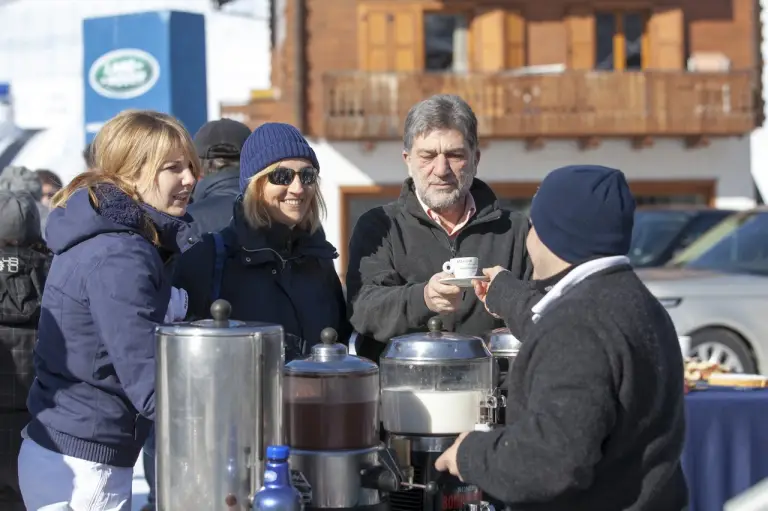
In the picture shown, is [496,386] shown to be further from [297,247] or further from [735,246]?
[735,246]

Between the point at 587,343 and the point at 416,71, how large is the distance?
21.8m

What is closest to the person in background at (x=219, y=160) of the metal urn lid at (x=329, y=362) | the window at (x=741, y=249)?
the metal urn lid at (x=329, y=362)

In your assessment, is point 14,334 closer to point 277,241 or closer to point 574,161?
point 277,241

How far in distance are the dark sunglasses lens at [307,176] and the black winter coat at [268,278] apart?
0.15 m

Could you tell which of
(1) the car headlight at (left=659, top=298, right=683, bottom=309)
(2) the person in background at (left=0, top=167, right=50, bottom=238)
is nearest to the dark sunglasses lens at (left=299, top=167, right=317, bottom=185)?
(2) the person in background at (left=0, top=167, right=50, bottom=238)

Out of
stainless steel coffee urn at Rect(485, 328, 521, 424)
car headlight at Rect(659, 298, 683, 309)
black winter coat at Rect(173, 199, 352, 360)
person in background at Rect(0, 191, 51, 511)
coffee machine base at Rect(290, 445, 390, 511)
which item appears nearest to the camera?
coffee machine base at Rect(290, 445, 390, 511)

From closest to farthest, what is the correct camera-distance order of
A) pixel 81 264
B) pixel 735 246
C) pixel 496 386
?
pixel 81 264
pixel 496 386
pixel 735 246

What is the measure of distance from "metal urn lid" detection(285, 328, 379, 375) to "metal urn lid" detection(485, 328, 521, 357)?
1.93 ft

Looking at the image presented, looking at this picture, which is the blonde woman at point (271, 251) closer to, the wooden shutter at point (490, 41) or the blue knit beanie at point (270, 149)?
the blue knit beanie at point (270, 149)

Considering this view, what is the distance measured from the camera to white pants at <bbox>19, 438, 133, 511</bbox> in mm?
3291

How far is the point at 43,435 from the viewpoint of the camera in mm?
3373

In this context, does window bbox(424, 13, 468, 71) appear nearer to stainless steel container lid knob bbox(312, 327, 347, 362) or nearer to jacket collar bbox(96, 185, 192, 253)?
jacket collar bbox(96, 185, 192, 253)

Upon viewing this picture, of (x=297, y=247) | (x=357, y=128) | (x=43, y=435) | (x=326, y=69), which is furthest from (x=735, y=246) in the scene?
(x=326, y=69)

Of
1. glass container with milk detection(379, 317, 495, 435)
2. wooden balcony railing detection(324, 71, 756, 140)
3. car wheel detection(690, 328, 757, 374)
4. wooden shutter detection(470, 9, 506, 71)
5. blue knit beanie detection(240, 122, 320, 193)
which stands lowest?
car wheel detection(690, 328, 757, 374)
